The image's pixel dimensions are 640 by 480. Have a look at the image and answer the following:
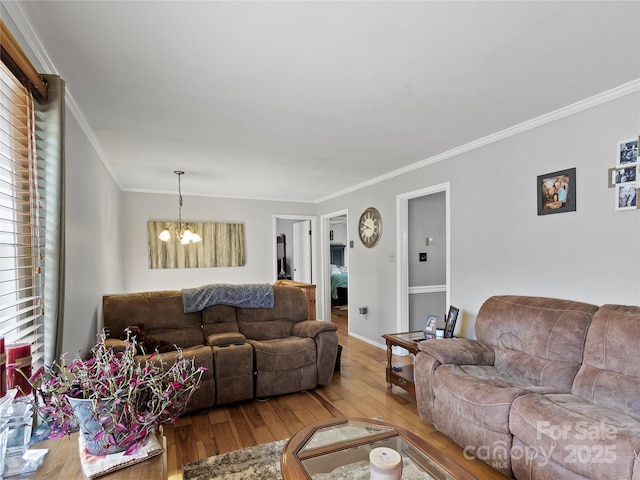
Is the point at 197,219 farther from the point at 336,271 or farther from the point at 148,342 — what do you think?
the point at 336,271

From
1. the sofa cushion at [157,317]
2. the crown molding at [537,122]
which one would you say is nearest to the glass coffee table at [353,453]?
the sofa cushion at [157,317]

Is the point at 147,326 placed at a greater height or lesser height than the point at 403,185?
lesser

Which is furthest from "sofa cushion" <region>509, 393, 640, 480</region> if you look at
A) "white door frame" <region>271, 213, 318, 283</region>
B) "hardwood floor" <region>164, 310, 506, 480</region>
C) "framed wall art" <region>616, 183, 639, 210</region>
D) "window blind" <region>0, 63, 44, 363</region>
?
"white door frame" <region>271, 213, 318, 283</region>

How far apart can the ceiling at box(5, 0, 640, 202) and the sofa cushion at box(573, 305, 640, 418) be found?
4.98 feet

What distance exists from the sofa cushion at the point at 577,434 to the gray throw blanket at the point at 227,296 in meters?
2.55

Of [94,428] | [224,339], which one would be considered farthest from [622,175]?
[224,339]

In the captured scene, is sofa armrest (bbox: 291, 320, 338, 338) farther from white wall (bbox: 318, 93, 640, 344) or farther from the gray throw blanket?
white wall (bbox: 318, 93, 640, 344)

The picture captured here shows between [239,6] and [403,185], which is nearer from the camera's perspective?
[239,6]

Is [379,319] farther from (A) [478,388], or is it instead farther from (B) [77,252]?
(B) [77,252]

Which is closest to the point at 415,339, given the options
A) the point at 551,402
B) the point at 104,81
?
the point at 551,402

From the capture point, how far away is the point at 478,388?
2182 mm

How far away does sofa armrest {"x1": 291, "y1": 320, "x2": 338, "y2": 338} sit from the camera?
3480mm

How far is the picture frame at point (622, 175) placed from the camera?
7.38 feet

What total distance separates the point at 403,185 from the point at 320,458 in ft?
11.2
